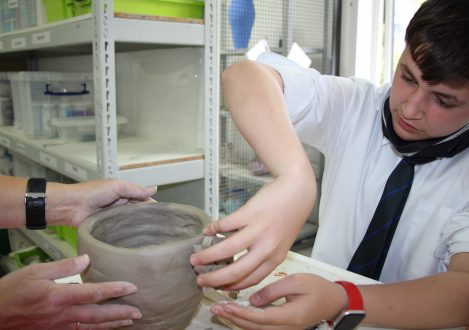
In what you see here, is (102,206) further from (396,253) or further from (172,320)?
(396,253)

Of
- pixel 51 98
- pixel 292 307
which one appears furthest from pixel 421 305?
pixel 51 98

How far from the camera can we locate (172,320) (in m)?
0.63

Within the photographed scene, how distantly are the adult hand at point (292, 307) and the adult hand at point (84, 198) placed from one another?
0.32 m

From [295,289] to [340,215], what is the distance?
47 cm

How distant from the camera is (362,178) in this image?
3.46 feet

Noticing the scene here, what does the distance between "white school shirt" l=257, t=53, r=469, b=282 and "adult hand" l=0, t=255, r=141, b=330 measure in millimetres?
541

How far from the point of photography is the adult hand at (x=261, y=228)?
21.0 inches

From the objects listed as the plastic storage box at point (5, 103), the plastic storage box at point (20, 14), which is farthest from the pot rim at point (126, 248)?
the plastic storage box at point (5, 103)

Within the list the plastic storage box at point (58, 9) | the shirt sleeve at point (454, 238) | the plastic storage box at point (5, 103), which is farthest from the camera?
the plastic storage box at point (5, 103)

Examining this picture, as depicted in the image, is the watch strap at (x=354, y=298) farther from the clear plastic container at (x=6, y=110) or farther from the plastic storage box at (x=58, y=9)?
the clear plastic container at (x=6, y=110)

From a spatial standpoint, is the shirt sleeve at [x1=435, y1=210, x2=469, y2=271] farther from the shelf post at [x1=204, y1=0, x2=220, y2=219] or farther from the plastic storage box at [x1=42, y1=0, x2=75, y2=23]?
the plastic storage box at [x1=42, y1=0, x2=75, y2=23]

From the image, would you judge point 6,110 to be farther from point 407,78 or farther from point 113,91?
point 407,78

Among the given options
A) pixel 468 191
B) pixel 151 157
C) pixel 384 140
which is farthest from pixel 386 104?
pixel 151 157

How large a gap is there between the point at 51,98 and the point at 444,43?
4.85ft
